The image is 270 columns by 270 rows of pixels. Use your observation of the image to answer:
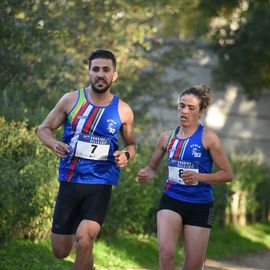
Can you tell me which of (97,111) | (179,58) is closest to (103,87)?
(97,111)

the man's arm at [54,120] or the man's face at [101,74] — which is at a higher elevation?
the man's face at [101,74]

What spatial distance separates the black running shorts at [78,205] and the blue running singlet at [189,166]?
61 centimetres

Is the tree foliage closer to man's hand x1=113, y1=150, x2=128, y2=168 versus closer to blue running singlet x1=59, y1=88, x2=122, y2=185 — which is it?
blue running singlet x1=59, y1=88, x2=122, y2=185

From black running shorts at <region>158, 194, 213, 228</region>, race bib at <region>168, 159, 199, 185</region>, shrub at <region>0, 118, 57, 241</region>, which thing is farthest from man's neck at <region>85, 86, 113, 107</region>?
shrub at <region>0, 118, 57, 241</region>

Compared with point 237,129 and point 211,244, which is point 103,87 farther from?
point 237,129

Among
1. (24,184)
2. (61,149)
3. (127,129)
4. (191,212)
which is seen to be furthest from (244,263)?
(61,149)

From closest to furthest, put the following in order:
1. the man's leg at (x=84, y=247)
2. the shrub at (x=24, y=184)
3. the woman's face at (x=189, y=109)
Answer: the man's leg at (x=84, y=247) < the woman's face at (x=189, y=109) < the shrub at (x=24, y=184)

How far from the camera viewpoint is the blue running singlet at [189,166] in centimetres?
733

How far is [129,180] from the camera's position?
11477 millimetres

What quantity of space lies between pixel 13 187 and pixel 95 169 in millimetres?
1975

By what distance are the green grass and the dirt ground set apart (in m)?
0.23

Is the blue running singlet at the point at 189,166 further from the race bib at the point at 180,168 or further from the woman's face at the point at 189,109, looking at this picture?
the woman's face at the point at 189,109

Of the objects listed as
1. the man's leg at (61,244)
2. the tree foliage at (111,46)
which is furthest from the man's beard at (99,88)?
the tree foliage at (111,46)

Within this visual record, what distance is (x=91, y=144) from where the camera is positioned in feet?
23.0
